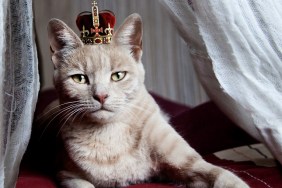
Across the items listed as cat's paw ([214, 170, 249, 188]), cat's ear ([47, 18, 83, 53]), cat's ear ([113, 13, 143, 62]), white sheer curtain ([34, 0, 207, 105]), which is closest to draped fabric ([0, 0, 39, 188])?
cat's ear ([47, 18, 83, 53])

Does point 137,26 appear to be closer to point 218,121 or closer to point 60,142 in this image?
point 60,142

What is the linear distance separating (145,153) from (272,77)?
398mm

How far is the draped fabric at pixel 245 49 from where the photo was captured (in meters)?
1.08

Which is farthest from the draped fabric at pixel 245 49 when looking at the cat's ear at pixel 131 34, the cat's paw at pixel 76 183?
the cat's paw at pixel 76 183

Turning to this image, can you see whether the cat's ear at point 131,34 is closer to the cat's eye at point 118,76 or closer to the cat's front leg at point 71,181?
the cat's eye at point 118,76

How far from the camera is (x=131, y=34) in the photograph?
1.19 m

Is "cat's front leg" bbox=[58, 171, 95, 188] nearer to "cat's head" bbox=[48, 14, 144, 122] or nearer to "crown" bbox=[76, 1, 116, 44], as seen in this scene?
"cat's head" bbox=[48, 14, 144, 122]

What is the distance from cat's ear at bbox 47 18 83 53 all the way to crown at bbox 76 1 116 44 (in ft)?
0.11

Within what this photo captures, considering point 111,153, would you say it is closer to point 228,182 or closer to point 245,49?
point 228,182

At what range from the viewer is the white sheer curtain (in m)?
2.42

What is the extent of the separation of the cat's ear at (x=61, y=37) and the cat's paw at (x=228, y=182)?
518 millimetres

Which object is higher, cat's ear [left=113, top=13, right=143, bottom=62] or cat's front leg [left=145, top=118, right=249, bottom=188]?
cat's ear [left=113, top=13, right=143, bottom=62]

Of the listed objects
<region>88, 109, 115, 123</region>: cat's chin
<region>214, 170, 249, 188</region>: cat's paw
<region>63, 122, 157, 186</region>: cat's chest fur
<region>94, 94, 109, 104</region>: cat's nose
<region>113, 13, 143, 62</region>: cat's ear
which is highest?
<region>113, 13, 143, 62</region>: cat's ear

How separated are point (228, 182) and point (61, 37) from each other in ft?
1.90
